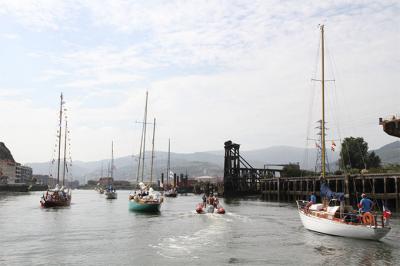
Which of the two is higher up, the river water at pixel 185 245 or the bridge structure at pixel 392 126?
the bridge structure at pixel 392 126

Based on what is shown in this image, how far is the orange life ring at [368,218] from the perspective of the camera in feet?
101

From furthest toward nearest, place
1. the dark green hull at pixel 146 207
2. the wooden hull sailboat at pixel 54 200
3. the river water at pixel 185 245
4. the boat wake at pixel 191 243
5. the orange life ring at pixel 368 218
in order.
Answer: the wooden hull sailboat at pixel 54 200 → the dark green hull at pixel 146 207 → the orange life ring at pixel 368 218 → the boat wake at pixel 191 243 → the river water at pixel 185 245

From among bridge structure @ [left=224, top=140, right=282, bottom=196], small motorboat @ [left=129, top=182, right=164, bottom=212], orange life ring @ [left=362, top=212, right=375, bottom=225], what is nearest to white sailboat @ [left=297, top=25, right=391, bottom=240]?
orange life ring @ [left=362, top=212, right=375, bottom=225]

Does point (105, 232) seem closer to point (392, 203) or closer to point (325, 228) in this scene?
point (325, 228)

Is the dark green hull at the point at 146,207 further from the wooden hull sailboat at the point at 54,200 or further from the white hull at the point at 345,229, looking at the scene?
the white hull at the point at 345,229

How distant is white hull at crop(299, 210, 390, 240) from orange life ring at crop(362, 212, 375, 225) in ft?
1.71

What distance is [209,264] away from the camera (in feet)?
80.9

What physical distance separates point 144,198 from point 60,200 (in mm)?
19852

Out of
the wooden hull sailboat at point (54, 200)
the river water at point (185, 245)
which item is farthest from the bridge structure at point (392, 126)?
the wooden hull sailboat at point (54, 200)

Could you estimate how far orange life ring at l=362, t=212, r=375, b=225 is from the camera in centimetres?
3080

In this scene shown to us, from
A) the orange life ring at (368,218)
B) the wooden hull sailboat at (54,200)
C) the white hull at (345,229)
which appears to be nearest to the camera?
the white hull at (345,229)

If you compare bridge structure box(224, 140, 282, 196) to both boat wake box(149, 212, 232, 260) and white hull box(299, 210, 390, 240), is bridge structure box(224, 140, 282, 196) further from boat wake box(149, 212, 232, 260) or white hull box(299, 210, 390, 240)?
white hull box(299, 210, 390, 240)

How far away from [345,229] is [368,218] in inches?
72.1

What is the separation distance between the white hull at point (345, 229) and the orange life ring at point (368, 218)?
20.6 inches
